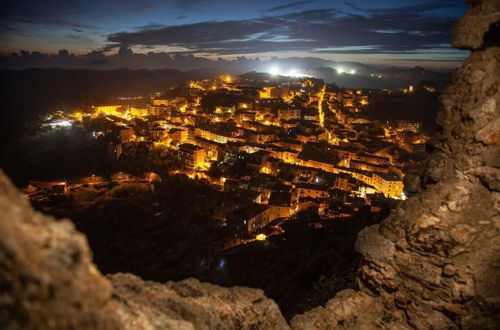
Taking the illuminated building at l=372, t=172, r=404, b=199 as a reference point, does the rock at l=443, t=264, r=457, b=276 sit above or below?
above

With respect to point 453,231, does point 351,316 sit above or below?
below

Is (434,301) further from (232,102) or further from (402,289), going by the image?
(232,102)

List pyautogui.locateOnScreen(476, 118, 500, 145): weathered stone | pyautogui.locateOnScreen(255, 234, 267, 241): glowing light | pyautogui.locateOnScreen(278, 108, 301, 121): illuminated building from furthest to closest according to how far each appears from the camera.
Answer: pyautogui.locateOnScreen(278, 108, 301, 121): illuminated building < pyautogui.locateOnScreen(255, 234, 267, 241): glowing light < pyautogui.locateOnScreen(476, 118, 500, 145): weathered stone

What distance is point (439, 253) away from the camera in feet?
15.6

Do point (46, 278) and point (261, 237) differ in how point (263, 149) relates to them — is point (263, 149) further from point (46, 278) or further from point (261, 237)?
point (46, 278)

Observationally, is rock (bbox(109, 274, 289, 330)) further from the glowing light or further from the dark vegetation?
the glowing light

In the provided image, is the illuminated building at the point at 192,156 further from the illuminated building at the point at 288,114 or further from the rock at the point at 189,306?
the rock at the point at 189,306

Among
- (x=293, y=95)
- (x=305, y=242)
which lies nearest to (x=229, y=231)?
(x=305, y=242)

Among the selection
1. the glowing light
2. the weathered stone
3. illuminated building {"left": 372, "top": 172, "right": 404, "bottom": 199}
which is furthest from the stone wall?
illuminated building {"left": 372, "top": 172, "right": 404, "bottom": 199}

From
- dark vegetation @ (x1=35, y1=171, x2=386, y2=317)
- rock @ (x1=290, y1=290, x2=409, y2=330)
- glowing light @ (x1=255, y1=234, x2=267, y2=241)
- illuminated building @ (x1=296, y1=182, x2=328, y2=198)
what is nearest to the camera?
rock @ (x1=290, y1=290, x2=409, y2=330)

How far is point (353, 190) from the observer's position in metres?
32.5

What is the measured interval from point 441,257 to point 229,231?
24.8m

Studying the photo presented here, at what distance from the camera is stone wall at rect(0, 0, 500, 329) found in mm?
4191

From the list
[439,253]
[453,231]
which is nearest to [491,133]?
[453,231]
